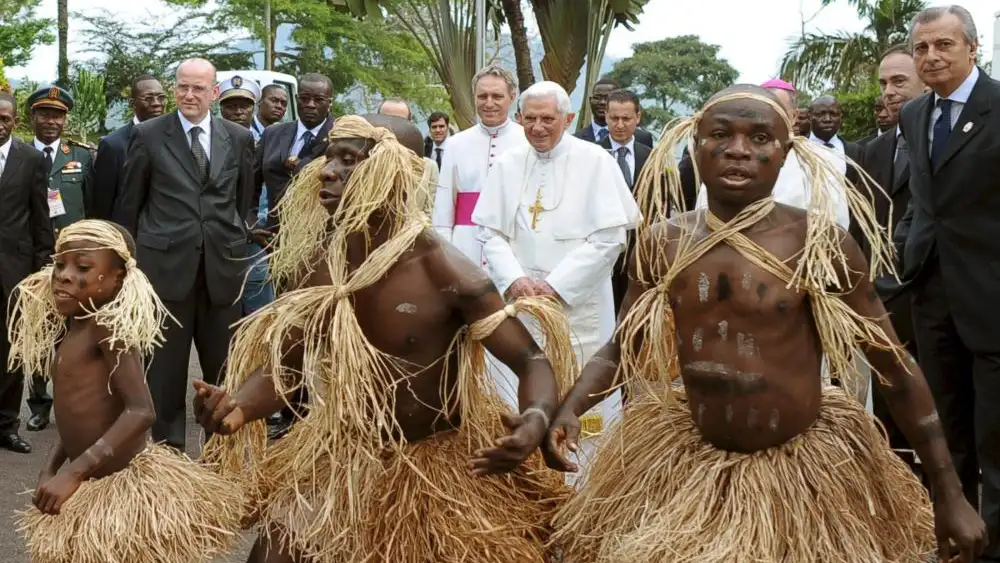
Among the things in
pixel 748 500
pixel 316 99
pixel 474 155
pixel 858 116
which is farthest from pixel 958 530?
pixel 858 116

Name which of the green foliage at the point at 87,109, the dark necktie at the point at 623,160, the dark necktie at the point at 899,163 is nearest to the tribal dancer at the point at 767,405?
the dark necktie at the point at 899,163

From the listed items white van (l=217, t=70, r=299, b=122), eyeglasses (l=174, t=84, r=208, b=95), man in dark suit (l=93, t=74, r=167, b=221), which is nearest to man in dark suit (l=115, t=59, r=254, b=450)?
eyeglasses (l=174, t=84, r=208, b=95)

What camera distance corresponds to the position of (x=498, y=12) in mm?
19844

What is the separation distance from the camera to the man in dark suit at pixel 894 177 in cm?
571

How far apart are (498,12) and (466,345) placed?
1687cm

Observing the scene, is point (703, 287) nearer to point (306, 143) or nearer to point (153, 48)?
point (306, 143)

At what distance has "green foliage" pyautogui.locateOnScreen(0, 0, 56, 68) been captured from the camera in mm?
25625

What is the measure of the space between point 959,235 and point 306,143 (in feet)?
13.8

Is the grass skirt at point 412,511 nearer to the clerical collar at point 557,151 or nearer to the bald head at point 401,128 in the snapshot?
the bald head at point 401,128

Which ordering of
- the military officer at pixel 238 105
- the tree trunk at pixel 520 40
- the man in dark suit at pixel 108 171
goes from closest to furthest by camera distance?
the man in dark suit at pixel 108 171
the military officer at pixel 238 105
the tree trunk at pixel 520 40

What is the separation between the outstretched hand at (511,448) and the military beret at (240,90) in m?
6.79

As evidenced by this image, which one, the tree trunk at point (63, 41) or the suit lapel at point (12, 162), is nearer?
the suit lapel at point (12, 162)

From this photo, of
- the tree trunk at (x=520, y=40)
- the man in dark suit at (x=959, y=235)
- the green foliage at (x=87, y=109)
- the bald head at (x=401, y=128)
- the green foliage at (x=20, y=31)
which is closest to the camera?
the bald head at (x=401, y=128)

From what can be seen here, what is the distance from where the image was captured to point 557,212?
572 cm
